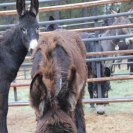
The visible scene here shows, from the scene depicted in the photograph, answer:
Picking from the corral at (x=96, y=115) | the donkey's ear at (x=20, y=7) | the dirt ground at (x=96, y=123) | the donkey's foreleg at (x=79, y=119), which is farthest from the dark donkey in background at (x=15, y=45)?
the donkey's foreleg at (x=79, y=119)

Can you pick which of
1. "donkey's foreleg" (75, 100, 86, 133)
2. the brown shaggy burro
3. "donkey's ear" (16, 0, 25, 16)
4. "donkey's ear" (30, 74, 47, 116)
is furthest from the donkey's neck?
"donkey's ear" (30, 74, 47, 116)

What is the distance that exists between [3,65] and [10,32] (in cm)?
56

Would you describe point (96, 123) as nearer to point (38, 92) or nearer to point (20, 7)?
point (20, 7)

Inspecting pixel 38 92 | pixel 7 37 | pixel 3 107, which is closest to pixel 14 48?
pixel 7 37

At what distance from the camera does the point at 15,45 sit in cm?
540

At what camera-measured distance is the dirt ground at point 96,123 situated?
216 inches

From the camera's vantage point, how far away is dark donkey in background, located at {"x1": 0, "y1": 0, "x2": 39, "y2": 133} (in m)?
5.12

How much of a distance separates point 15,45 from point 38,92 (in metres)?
3.08

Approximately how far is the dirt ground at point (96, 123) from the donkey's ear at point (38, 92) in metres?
3.11

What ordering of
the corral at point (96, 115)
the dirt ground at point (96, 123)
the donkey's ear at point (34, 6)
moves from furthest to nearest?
the corral at point (96, 115), the dirt ground at point (96, 123), the donkey's ear at point (34, 6)

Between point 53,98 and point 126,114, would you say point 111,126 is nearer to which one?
point 126,114

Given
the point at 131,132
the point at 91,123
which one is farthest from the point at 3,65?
the point at 131,132

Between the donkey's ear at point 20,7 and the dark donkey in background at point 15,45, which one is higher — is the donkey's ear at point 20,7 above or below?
above

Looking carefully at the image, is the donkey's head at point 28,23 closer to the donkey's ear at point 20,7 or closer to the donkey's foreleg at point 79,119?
the donkey's ear at point 20,7
